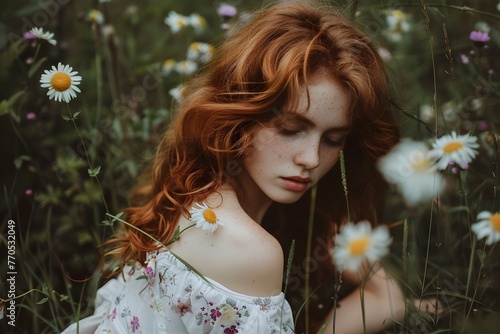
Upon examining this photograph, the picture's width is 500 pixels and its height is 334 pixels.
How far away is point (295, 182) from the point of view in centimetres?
125

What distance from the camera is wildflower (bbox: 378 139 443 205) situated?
4.51 ft

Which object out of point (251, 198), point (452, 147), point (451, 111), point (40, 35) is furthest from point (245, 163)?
point (451, 111)

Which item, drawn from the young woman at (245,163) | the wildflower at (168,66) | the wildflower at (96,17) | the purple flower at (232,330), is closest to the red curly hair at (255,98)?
the young woman at (245,163)

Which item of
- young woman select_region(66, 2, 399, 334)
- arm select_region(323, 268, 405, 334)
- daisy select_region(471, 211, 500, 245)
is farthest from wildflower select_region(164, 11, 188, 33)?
daisy select_region(471, 211, 500, 245)

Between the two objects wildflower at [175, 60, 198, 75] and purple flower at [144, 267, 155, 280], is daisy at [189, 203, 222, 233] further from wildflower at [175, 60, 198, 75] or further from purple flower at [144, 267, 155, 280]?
wildflower at [175, 60, 198, 75]

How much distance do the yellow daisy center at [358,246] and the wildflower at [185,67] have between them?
1.15 m

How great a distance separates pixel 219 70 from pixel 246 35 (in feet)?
0.30

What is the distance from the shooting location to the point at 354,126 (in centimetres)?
137

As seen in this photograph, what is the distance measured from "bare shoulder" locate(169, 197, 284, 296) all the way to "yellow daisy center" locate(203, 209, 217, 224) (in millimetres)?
43

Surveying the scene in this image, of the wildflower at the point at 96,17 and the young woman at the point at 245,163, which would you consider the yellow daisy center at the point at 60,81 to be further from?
the wildflower at the point at 96,17

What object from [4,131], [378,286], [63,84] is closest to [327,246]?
[378,286]

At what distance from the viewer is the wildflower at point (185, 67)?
6.53 feet

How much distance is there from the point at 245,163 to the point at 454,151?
1.37 ft

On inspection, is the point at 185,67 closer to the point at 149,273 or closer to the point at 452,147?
the point at 149,273
